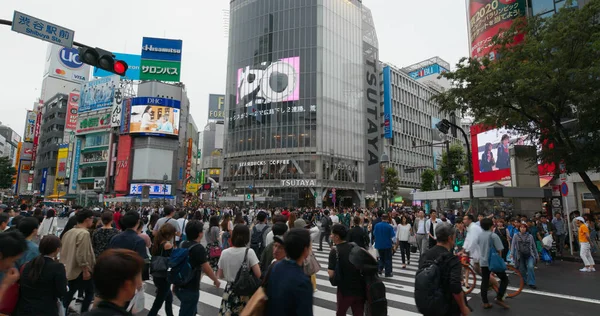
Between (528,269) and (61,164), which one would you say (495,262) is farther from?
(61,164)

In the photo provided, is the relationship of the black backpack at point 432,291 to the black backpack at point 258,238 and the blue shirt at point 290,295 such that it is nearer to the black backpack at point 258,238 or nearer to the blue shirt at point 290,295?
the blue shirt at point 290,295

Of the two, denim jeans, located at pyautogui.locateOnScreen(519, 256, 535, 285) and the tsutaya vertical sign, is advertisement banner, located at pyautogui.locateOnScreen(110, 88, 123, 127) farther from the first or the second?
denim jeans, located at pyautogui.locateOnScreen(519, 256, 535, 285)

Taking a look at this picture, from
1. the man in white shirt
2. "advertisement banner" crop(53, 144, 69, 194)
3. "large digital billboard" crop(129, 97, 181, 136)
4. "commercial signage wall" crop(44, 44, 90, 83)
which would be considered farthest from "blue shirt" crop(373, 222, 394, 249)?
"commercial signage wall" crop(44, 44, 90, 83)

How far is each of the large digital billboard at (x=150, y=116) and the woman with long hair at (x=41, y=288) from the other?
6051 cm

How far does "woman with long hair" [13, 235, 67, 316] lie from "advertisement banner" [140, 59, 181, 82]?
6295 cm

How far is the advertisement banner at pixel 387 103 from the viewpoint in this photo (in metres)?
64.8

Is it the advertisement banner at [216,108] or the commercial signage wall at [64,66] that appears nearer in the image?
the commercial signage wall at [64,66]

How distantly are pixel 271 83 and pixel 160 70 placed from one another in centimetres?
2110

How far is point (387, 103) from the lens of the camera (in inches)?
2586

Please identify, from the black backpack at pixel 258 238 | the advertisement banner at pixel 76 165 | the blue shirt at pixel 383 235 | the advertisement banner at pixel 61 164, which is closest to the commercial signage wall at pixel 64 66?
the advertisement banner at pixel 61 164

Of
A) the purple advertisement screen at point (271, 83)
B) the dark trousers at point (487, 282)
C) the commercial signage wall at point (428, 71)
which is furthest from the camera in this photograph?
the commercial signage wall at point (428, 71)

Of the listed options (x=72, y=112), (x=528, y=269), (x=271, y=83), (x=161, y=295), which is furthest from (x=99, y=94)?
(x=528, y=269)

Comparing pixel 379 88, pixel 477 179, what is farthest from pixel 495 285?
pixel 379 88

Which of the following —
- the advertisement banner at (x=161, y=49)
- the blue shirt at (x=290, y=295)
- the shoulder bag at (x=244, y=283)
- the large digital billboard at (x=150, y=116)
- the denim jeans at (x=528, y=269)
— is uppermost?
the advertisement banner at (x=161, y=49)
